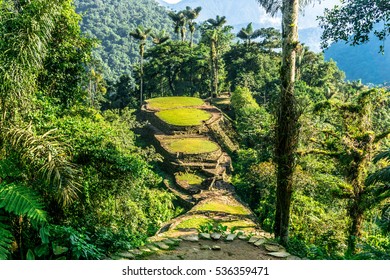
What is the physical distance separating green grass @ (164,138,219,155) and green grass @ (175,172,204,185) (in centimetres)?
153

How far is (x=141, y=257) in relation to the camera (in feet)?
15.1

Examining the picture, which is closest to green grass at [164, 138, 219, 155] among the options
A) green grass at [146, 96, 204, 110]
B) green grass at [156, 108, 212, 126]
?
green grass at [156, 108, 212, 126]

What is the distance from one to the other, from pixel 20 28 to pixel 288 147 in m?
4.08

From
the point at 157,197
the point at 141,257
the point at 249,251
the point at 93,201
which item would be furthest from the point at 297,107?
the point at 157,197

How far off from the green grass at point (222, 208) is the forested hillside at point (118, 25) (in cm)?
5154

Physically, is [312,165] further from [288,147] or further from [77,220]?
[77,220]

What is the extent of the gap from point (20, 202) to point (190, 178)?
651 inches

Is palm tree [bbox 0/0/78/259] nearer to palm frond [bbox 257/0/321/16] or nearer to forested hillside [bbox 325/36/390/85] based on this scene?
palm frond [bbox 257/0/321/16]

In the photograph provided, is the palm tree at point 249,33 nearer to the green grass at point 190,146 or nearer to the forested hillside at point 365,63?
the green grass at point 190,146

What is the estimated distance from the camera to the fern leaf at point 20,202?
3729 millimetres

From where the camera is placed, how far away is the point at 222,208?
15609 millimetres

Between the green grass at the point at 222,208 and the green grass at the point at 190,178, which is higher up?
the green grass at the point at 190,178

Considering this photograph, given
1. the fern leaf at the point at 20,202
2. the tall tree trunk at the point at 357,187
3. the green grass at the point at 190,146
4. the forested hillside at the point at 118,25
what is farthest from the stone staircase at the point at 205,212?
the forested hillside at the point at 118,25

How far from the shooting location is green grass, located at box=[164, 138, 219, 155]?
21.9 metres
